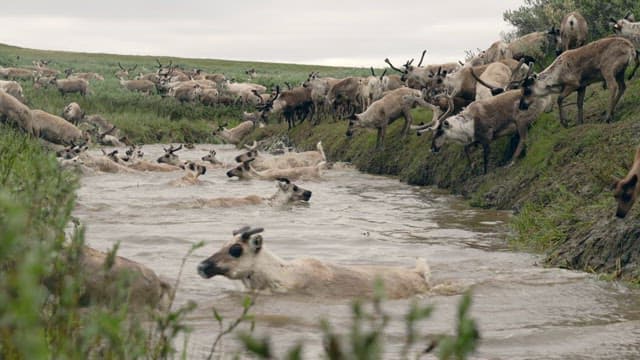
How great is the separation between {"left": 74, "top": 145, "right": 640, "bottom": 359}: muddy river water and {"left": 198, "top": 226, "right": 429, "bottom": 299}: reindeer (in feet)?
0.59

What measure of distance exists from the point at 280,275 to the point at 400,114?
15.3 meters

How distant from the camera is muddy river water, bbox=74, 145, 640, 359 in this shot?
736 cm

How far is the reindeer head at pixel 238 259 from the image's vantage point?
8.95 meters

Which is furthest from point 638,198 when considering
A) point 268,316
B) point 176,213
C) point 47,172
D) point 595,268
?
point 176,213

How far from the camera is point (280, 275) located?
29.6 feet

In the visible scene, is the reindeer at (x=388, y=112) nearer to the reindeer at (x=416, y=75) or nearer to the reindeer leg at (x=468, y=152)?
the reindeer at (x=416, y=75)

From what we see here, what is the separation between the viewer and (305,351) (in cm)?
671

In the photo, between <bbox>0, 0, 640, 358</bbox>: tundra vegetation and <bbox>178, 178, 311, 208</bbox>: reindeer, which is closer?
<bbox>0, 0, 640, 358</bbox>: tundra vegetation

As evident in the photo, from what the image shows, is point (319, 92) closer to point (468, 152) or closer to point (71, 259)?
point (468, 152)

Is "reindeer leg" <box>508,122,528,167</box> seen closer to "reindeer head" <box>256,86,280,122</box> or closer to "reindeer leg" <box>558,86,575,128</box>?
"reindeer leg" <box>558,86,575,128</box>

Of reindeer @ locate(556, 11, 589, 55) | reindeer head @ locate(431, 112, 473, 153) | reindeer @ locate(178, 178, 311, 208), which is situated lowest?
reindeer @ locate(178, 178, 311, 208)

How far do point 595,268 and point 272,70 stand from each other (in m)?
77.0

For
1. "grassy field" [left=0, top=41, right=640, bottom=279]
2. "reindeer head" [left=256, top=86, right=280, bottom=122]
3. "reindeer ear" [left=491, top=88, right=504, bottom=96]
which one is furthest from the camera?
"reindeer head" [left=256, top=86, right=280, bottom=122]

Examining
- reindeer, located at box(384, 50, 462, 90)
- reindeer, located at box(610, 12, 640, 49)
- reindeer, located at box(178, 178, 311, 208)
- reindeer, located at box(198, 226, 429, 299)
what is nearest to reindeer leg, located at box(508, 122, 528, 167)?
reindeer, located at box(178, 178, 311, 208)
